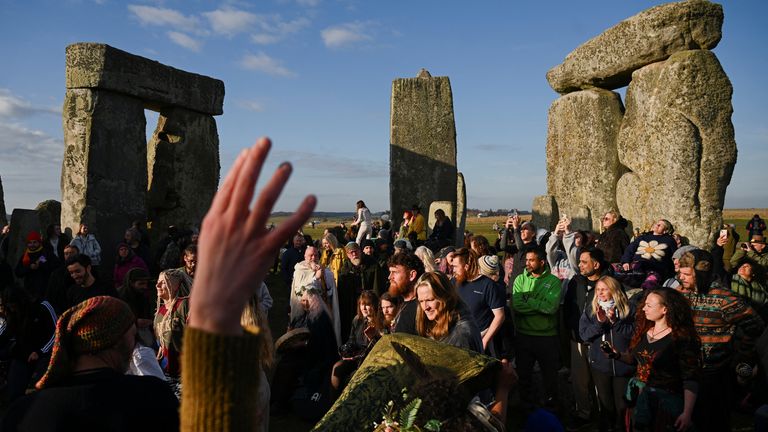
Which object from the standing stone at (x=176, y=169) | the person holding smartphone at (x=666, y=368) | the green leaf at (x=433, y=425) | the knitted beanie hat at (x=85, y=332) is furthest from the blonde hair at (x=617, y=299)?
the standing stone at (x=176, y=169)

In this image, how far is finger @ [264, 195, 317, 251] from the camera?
0.88m

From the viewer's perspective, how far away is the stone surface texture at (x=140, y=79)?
33.1ft

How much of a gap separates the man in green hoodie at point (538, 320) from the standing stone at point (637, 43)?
642cm

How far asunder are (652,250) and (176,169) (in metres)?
9.29

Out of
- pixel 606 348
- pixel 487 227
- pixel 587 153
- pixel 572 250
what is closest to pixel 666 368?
pixel 606 348

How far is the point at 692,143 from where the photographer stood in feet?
30.8

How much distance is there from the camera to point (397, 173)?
12812mm

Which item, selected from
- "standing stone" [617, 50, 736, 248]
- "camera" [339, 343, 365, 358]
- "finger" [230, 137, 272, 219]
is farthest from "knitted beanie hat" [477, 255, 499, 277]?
"standing stone" [617, 50, 736, 248]

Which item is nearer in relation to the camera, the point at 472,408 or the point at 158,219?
the point at 472,408

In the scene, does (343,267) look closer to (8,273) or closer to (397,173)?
(8,273)

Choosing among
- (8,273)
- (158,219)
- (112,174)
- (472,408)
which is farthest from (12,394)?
(158,219)

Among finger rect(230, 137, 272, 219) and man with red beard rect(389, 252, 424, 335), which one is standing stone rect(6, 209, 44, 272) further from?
finger rect(230, 137, 272, 219)

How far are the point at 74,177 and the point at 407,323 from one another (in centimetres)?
838

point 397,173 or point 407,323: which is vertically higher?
point 397,173
